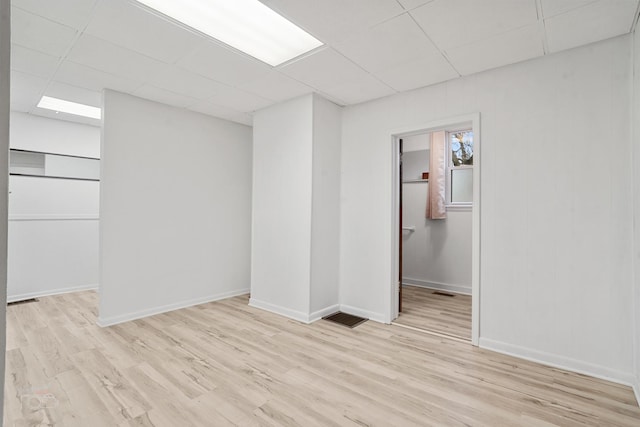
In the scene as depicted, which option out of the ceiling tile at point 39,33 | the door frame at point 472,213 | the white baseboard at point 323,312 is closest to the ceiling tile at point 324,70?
the door frame at point 472,213

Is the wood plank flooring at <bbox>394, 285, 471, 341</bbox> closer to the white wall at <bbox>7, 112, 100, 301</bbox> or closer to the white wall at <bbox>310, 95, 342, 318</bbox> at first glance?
the white wall at <bbox>310, 95, 342, 318</bbox>

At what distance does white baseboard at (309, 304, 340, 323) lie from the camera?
3672 millimetres

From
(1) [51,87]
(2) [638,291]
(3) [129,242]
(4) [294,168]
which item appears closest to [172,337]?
(3) [129,242]

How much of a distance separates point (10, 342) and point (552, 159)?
5.23 metres

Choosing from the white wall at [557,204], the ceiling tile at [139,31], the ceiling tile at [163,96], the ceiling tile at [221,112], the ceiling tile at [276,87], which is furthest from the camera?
the ceiling tile at [221,112]

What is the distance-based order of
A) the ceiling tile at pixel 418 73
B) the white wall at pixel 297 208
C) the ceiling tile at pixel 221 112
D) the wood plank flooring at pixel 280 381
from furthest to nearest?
the ceiling tile at pixel 221 112
the white wall at pixel 297 208
the ceiling tile at pixel 418 73
the wood plank flooring at pixel 280 381

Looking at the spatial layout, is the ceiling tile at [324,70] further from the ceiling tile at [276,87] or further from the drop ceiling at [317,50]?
the ceiling tile at [276,87]

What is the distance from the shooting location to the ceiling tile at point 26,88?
3264 mm

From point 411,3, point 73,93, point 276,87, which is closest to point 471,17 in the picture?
point 411,3

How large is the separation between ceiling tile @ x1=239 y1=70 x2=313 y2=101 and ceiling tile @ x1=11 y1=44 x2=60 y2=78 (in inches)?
68.5

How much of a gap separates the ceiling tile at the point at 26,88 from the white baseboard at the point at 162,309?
2.64m

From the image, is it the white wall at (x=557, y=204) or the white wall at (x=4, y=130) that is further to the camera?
the white wall at (x=557, y=204)

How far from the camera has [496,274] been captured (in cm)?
293

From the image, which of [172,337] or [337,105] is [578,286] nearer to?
[337,105]
